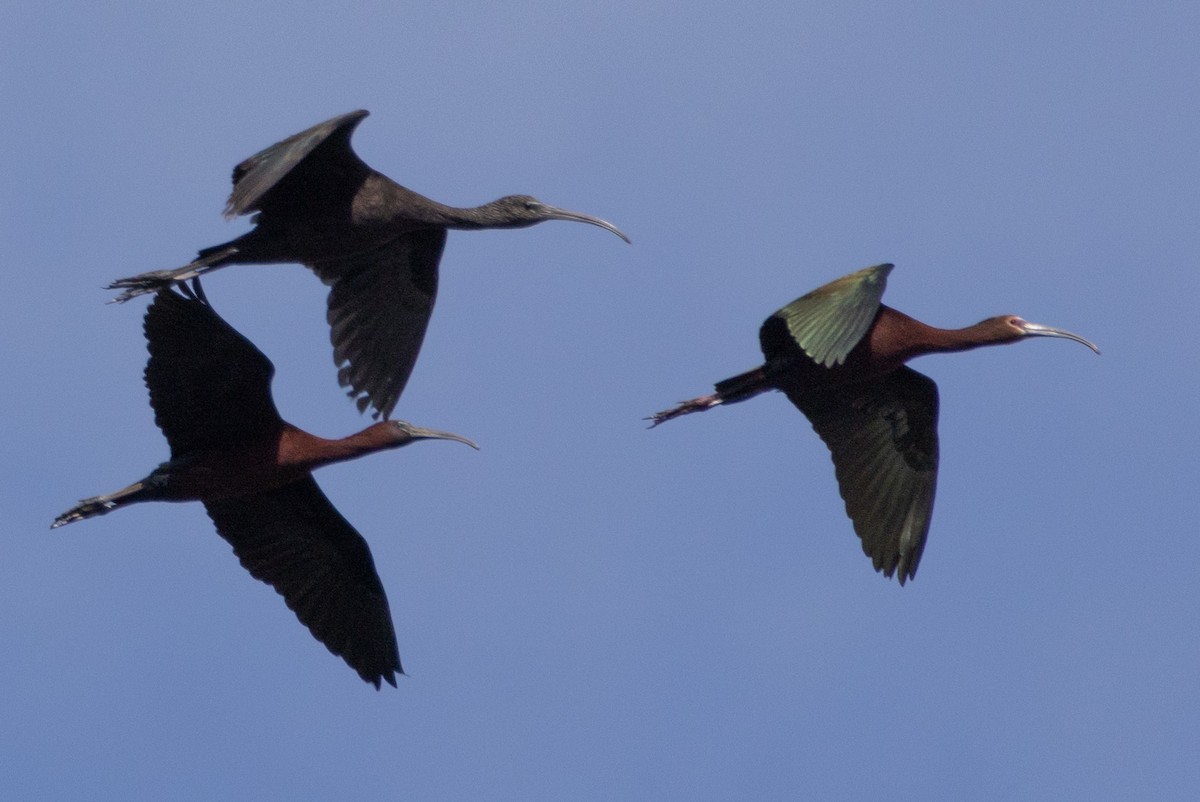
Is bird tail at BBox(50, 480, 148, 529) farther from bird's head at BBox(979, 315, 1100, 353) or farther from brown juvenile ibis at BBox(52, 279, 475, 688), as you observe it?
bird's head at BBox(979, 315, 1100, 353)

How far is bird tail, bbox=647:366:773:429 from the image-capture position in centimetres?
1571

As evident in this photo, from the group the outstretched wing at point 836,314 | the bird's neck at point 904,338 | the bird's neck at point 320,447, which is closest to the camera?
the outstretched wing at point 836,314

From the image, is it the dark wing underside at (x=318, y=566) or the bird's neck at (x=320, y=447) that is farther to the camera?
the dark wing underside at (x=318, y=566)

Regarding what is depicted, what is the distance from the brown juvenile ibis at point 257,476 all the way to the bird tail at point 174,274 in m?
0.16

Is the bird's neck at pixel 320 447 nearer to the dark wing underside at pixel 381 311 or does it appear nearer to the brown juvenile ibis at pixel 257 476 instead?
the brown juvenile ibis at pixel 257 476

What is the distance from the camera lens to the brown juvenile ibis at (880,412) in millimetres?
15633

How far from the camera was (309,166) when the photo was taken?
50.6 ft

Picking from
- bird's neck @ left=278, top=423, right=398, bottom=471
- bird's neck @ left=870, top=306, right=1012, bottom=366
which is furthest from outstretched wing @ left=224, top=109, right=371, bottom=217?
bird's neck @ left=870, top=306, right=1012, bottom=366

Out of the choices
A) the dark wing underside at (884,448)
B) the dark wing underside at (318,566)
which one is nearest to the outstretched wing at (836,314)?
the dark wing underside at (884,448)

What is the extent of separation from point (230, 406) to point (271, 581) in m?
1.66

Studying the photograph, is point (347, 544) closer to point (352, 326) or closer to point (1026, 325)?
point (352, 326)

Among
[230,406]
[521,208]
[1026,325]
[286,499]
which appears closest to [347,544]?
[286,499]

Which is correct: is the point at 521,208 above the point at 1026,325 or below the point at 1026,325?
above

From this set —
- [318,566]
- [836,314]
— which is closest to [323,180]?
[318,566]
